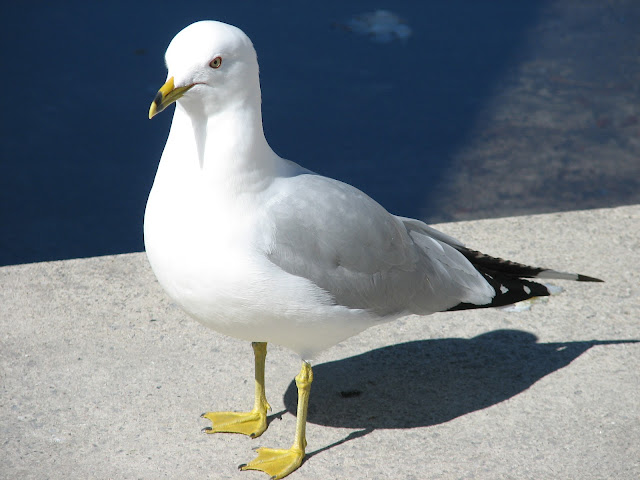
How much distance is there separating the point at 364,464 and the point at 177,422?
2.20 feet

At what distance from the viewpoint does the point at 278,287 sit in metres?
2.70

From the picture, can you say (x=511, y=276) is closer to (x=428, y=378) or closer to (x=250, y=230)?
(x=428, y=378)

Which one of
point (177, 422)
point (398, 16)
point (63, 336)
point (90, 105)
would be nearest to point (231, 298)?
point (177, 422)

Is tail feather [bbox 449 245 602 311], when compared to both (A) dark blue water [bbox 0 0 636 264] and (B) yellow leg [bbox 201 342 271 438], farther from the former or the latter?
(A) dark blue water [bbox 0 0 636 264]

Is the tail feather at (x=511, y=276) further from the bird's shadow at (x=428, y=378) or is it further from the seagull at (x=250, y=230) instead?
the seagull at (x=250, y=230)

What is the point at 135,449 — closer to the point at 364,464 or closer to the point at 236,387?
the point at 236,387

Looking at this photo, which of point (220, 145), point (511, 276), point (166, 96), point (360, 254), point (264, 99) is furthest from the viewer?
point (264, 99)

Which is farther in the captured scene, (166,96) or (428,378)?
(428,378)

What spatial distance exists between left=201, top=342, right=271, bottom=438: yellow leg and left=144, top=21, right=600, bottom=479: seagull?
17cm

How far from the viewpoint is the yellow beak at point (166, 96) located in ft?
8.08

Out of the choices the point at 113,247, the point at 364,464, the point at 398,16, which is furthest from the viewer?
the point at 398,16

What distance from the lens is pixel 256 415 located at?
3203mm

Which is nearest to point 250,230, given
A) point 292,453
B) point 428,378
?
point 292,453

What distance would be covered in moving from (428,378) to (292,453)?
2.29 feet
